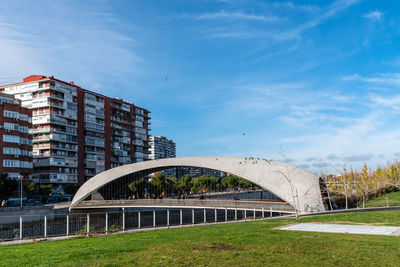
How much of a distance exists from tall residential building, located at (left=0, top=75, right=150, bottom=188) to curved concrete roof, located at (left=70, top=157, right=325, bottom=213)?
2435cm

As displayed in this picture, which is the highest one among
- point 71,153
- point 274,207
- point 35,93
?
point 35,93

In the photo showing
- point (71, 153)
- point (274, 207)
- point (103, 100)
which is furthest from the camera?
point (103, 100)

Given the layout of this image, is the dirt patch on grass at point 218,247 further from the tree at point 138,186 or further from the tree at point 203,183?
the tree at point 203,183

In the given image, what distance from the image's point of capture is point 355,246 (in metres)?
12.7

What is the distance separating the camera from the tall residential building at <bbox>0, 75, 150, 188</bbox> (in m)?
83.8

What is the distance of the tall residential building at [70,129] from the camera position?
275ft

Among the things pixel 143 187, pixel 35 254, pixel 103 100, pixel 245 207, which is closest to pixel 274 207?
pixel 245 207

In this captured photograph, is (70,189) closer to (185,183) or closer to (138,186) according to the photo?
(138,186)

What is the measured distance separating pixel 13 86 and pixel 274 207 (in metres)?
73.9

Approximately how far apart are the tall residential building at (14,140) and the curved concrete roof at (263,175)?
50.3 ft

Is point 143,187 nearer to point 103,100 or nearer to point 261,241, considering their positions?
point 103,100

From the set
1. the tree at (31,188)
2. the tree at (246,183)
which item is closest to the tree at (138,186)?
the tree at (31,188)

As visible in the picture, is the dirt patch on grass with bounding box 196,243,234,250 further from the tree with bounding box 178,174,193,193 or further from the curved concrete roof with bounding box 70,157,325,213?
the tree with bounding box 178,174,193,193

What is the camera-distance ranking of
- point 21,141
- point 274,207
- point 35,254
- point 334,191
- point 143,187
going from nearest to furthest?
1. point 35,254
2. point 274,207
3. point 334,191
4. point 21,141
5. point 143,187
